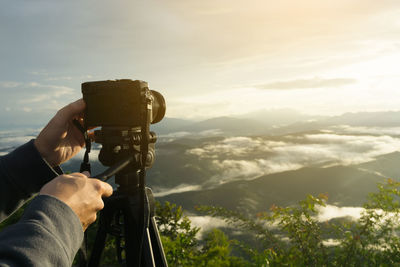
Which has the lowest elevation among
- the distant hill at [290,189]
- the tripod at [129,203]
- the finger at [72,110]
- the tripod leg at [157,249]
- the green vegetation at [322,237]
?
the distant hill at [290,189]

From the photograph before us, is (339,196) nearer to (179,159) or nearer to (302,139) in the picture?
(302,139)

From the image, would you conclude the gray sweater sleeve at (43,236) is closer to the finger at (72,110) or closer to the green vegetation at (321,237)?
the finger at (72,110)

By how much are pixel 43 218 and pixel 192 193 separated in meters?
103

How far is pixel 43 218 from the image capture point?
921mm

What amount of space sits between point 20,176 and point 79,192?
95 centimetres

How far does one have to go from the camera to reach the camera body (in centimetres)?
178

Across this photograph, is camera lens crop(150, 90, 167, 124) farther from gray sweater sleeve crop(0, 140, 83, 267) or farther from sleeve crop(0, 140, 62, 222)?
gray sweater sleeve crop(0, 140, 83, 267)

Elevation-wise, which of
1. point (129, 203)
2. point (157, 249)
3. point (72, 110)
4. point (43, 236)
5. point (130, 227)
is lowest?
point (157, 249)

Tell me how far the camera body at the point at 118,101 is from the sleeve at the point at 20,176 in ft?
1.61

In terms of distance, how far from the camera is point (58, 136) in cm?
213

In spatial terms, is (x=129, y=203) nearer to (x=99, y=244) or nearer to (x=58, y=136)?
(x=99, y=244)

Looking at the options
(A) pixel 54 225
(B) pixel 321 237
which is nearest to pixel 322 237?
(B) pixel 321 237

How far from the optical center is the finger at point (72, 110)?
2068 millimetres

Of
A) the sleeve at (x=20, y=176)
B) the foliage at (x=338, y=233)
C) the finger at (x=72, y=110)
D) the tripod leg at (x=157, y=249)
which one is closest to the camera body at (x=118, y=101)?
the finger at (x=72, y=110)
